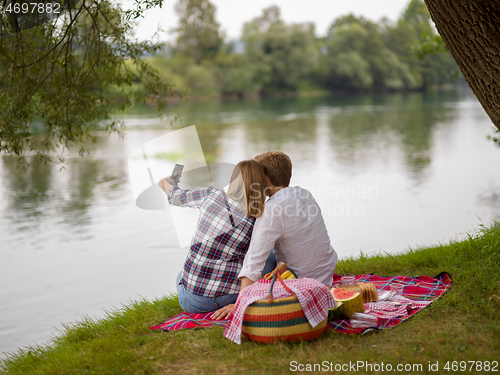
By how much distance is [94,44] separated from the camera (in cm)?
508

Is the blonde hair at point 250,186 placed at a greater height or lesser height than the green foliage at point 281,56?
lesser

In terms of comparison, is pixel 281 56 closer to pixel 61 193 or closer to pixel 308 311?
pixel 61 193

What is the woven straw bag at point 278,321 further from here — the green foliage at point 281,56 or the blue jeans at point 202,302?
the green foliage at point 281,56

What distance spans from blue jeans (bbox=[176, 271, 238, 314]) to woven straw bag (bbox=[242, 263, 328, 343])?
53cm

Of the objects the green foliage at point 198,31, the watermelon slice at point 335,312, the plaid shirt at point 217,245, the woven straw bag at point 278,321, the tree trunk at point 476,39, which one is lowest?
the watermelon slice at point 335,312

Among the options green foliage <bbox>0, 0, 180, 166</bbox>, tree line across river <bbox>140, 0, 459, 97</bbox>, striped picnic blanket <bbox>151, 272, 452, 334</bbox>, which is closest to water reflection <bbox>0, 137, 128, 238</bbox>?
green foliage <bbox>0, 0, 180, 166</bbox>

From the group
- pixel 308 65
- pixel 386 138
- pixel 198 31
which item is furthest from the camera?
pixel 198 31

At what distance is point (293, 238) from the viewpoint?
120 inches

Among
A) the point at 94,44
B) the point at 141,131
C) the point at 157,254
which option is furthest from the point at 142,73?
the point at 141,131

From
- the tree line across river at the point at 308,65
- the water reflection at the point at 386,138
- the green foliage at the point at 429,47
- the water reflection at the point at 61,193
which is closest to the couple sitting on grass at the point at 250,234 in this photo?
the green foliage at the point at 429,47

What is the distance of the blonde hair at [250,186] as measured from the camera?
295cm

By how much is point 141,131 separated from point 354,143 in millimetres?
10408

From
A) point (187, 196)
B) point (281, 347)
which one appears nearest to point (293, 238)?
point (281, 347)

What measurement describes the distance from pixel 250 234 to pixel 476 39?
6.14 feet
